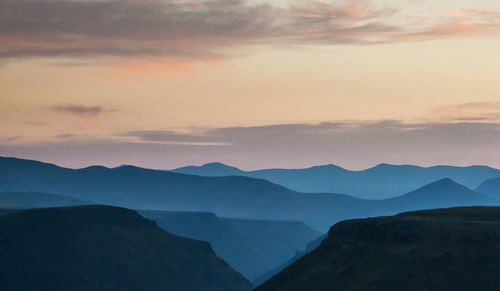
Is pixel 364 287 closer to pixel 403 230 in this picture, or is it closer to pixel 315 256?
pixel 403 230

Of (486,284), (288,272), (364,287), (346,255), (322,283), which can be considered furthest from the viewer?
(288,272)

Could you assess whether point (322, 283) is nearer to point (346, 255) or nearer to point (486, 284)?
point (346, 255)

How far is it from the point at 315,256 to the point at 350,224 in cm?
1040

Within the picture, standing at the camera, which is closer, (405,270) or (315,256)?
(405,270)

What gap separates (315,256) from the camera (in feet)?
552

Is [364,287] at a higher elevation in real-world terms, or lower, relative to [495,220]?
lower

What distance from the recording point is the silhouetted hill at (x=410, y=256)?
12912 cm

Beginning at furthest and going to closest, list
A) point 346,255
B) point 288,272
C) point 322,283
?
1. point 288,272
2. point 346,255
3. point 322,283

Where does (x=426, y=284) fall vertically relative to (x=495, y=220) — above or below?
below

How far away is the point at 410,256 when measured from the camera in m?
139

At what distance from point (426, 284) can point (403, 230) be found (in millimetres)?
Result: 21215

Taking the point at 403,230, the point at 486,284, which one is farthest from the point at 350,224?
the point at 486,284

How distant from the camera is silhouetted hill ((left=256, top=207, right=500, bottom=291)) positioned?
5084 inches

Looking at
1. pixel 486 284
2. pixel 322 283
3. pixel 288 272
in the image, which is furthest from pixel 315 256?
pixel 486 284
